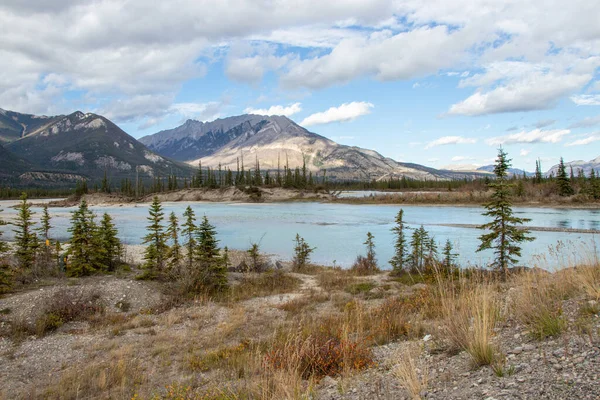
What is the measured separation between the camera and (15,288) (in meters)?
13.9

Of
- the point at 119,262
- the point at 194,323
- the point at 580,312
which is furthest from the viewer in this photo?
the point at 119,262

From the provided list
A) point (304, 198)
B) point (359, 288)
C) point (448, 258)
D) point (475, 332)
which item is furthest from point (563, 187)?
point (475, 332)

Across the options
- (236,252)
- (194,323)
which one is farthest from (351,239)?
(194,323)

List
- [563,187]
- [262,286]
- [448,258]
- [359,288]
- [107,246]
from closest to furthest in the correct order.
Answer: [359,288] < [262,286] < [448,258] < [107,246] < [563,187]

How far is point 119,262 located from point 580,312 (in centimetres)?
1828

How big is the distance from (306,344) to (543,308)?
12.8 feet

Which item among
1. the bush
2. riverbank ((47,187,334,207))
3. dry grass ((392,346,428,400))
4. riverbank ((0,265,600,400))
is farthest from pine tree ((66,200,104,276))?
riverbank ((47,187,334,207))

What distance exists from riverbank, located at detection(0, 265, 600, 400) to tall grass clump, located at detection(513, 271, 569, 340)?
0.02 metres

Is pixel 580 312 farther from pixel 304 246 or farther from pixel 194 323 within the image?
pixel 304 246

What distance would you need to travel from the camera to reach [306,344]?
677cm

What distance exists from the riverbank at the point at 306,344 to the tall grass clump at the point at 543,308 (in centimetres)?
2

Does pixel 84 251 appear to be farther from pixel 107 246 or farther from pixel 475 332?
pixel 475 332

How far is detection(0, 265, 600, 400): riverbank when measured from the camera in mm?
4750

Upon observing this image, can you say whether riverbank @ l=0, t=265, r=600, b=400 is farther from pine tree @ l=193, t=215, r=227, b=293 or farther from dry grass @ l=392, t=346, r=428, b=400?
pine tree @ l=193, t=215, r=227, b=293
